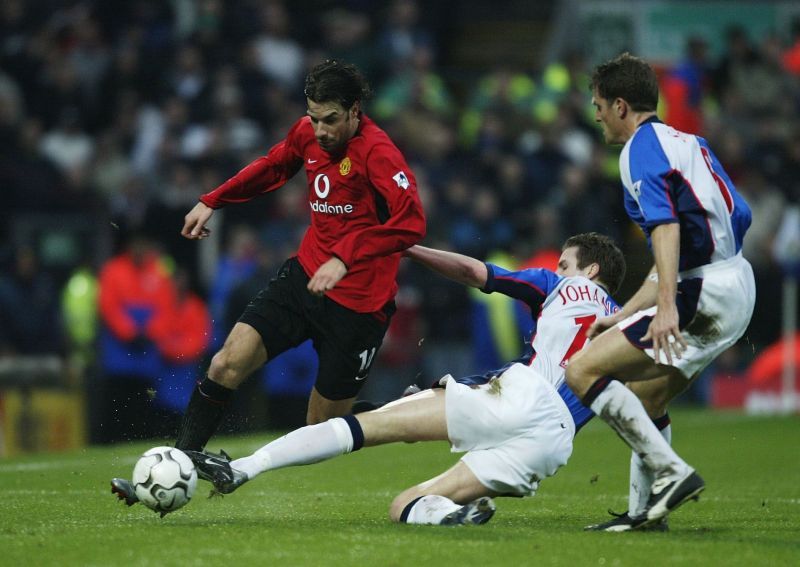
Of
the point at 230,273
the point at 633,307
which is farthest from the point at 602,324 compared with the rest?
the point at 230,273

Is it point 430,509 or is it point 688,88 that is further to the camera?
point 688,88

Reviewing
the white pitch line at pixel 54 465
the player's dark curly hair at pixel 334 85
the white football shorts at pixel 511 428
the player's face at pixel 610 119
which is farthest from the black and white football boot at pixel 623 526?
the white pitch line at pixel 54 465

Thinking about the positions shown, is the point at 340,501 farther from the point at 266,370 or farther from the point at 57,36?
the point at 57,36

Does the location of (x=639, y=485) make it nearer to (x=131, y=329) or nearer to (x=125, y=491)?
(x=125, y=491)

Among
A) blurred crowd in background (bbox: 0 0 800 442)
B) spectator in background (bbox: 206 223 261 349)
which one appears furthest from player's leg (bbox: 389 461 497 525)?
spectator in background (bbox: 206 223 261 349)

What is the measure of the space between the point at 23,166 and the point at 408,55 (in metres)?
4.93

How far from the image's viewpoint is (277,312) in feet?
23.3

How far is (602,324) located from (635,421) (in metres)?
0.48

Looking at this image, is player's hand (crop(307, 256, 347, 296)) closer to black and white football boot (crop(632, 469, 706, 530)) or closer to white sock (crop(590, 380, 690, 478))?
white sock (crop(590, 380, 690, 478))

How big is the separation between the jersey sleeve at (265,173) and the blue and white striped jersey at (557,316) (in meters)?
1.39

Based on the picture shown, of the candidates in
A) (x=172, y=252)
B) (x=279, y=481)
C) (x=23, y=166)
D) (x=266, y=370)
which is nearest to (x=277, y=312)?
(x=279, y=481)

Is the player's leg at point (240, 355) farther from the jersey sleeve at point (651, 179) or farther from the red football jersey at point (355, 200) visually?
the jersey sleeve at point (651, 179)

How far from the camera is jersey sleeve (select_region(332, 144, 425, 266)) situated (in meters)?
6.46

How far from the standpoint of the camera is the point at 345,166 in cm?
701
